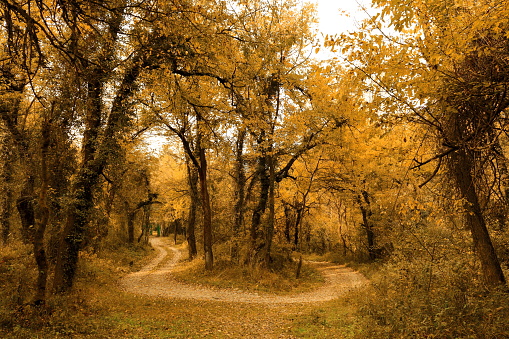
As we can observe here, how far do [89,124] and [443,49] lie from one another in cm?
974

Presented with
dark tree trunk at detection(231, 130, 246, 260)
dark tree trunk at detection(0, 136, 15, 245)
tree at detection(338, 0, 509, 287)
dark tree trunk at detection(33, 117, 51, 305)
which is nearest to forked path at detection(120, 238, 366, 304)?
dark tree trunk at detection(231, 130, 246, 260)

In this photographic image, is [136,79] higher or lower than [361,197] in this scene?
higher

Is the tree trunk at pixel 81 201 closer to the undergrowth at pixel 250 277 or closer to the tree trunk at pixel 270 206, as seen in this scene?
the undergrowth at pixel 250 277

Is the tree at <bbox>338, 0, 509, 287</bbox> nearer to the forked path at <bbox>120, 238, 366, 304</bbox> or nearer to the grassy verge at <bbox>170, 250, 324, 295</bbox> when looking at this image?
the forked path at <bbox>120, 238, 366, 304</bbox>

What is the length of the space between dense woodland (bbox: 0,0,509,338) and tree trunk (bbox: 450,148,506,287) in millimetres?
30

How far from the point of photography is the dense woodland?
4441 mm

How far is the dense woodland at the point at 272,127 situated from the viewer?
14.6ft

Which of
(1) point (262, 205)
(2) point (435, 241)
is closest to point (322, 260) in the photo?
(1) point (262, 205)

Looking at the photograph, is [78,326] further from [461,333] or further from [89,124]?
[461,333]

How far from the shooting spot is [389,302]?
644 cm

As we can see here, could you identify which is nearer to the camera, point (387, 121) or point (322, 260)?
point (387, 121)

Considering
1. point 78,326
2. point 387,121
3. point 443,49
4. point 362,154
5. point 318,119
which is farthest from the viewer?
point 362,154

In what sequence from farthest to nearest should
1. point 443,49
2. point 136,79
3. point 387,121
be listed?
point 136,79
point 387,121
point 443,49

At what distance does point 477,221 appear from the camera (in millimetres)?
6316
